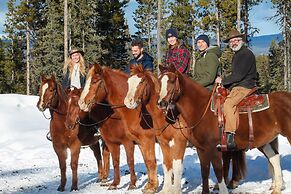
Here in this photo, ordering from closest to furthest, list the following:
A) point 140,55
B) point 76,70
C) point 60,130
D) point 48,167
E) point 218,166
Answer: point 218,166 → point 140,55 → point 60,130 → point 76,70 → point 48,167

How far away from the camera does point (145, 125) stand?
327 inches

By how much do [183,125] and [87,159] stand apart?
24.6 feet

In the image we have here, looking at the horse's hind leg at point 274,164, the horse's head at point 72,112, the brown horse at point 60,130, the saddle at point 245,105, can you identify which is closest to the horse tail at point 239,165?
the horse's hind leg at point 274,164

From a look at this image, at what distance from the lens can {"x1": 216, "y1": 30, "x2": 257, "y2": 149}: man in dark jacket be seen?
297 inches

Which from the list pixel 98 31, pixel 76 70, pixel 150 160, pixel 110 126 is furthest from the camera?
pixel 98 31

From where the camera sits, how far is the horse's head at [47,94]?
9062mm

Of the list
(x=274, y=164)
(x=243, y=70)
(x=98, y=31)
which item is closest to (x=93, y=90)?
(x=243, y=70)

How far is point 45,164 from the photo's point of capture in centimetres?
1388

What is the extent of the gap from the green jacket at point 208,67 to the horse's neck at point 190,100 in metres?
0.83

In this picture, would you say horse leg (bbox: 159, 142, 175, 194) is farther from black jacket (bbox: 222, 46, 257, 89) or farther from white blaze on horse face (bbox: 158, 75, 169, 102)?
black jacket (bbox: 222, 46, 257, 89)

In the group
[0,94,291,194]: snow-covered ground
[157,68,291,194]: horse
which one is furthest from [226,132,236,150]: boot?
[0,94,291,194]: snow-covered ground

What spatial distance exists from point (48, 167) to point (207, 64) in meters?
7.27

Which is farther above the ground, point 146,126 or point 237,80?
point 237,80

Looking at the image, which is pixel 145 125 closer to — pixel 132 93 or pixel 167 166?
pixel 167 166
